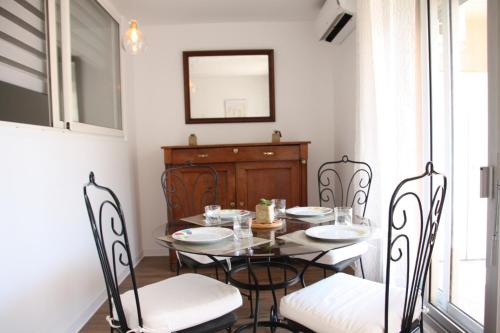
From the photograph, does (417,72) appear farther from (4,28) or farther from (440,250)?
(4,28)

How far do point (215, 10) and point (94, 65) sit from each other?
→ 1.23 m

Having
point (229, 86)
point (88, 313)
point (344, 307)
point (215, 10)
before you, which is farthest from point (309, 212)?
point (215, 10)

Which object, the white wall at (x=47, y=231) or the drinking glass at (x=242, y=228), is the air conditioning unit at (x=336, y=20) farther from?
the white wall at (x=47, y=231)

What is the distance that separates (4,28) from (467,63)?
90.3 inches

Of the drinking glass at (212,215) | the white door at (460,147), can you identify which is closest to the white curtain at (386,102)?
the white door at (460,147)

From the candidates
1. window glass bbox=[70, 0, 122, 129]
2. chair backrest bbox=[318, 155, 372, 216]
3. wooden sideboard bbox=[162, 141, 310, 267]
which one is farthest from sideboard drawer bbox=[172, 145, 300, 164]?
window glass bbox=[70, 0, 122, 129]

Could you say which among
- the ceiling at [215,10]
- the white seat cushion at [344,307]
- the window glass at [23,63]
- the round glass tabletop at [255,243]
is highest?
the ceiling at [215,10]

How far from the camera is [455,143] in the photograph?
6.39 ft

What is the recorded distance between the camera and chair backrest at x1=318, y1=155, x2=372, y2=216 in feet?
8.16

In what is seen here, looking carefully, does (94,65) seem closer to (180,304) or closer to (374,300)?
(180,304)

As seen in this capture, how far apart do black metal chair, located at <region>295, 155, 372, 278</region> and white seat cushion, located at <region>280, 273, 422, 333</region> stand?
0.38 metres

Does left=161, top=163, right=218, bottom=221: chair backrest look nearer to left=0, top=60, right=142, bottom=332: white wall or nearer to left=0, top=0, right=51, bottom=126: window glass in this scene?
left=0, top=60, right=142, bottom=332: white wall

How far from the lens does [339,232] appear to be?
4.92ft

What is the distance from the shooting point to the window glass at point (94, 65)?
93.1 inches
